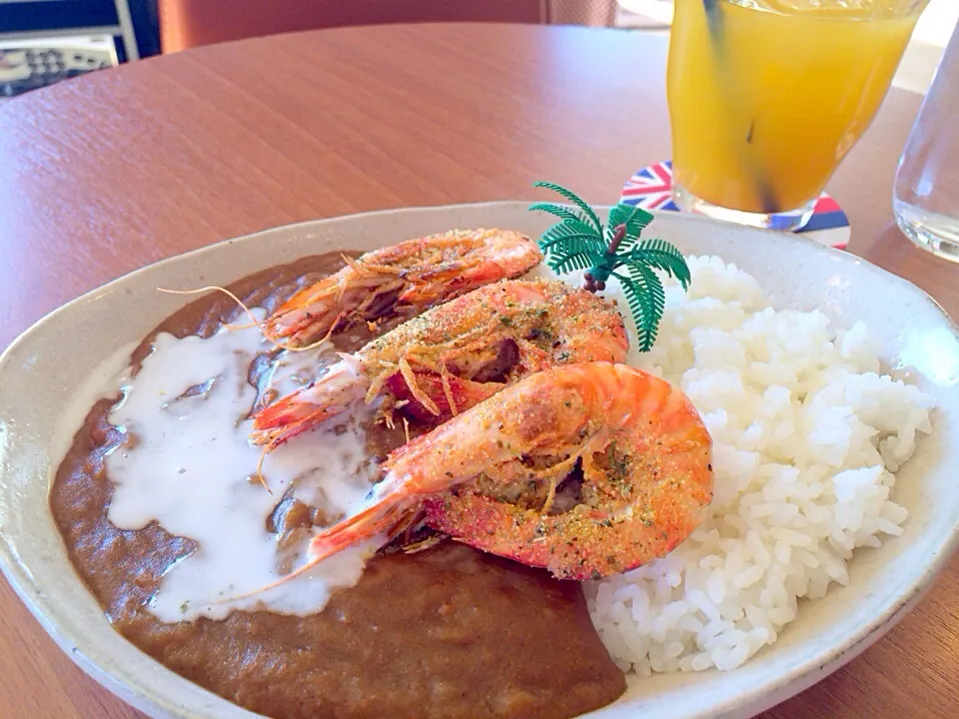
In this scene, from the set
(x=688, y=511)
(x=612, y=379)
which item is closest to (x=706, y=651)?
(x=688, y=511)

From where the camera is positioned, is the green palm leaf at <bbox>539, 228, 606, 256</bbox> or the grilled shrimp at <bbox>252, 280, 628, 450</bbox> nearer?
the grilled shrimp at <bbox>252, 280, 628, 450</bbox>

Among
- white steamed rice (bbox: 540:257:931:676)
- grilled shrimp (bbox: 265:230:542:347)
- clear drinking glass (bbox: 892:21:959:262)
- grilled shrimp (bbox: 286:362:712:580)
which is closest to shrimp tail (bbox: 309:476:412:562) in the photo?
grilled shrimp (bbox: 286:362:712:580)

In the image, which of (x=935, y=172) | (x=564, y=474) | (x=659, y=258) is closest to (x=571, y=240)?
(x=659, y=258)

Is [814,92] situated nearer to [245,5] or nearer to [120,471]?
[120,471]

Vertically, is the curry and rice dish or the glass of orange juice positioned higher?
the glass of orange juice

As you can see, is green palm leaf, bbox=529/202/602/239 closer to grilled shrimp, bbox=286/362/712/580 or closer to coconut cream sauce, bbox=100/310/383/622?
grilled shrimp, bbox=286/362/712/580
